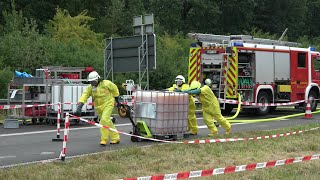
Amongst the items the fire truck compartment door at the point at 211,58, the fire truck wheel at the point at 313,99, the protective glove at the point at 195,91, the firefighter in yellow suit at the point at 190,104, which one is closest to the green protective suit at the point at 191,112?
the firefighter in yellow suit at the point at 190,104

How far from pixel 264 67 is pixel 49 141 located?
9895mm

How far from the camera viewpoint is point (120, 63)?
20.8 metres

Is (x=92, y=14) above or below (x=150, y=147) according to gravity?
above

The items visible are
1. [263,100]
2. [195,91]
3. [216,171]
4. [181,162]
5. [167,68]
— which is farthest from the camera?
[167,68]

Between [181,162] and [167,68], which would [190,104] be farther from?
[167,68]

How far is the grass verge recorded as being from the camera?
8086 mm

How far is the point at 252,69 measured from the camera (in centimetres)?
1930

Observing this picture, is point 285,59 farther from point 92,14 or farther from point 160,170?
point 92,14

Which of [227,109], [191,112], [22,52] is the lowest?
[227,109]

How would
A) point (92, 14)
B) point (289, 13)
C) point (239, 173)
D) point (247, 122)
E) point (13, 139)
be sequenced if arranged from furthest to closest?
point (289, 13)
point (92, 14)
point (247, 122)
point (13, 139)
point (239, 173)

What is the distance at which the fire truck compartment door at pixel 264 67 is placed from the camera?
63.4 ft

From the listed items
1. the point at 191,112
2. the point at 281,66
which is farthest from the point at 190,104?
the point at 281,66

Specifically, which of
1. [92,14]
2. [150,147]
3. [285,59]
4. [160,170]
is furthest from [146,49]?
[92,14]

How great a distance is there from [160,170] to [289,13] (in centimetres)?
6229
